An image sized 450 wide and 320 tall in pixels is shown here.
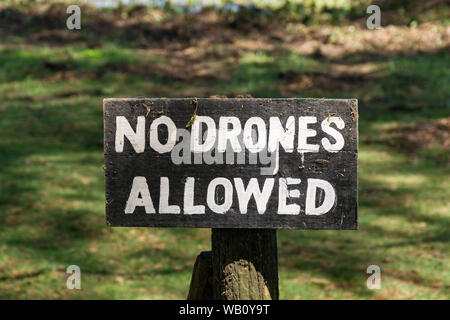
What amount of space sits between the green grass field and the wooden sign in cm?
263

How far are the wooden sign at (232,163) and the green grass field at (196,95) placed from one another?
263 cm

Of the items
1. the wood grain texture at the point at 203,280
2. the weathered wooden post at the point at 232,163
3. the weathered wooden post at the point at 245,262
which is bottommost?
the wood grain texture at the point at 203,280

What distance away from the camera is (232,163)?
242 cm

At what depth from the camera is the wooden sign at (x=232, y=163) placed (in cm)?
239

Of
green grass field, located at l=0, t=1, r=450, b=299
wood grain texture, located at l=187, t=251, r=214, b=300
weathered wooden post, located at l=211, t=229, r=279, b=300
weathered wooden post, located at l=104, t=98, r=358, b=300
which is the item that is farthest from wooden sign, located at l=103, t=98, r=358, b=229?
green grass field, located at l=0, t=1, r=450, b=299

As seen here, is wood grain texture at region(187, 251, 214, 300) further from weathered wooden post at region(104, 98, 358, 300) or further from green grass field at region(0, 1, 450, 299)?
green grass field at region(0, 1, 450, 299)

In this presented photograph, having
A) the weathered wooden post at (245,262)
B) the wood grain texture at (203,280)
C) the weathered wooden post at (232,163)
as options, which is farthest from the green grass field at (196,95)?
the weathered wooden post at (232,163)

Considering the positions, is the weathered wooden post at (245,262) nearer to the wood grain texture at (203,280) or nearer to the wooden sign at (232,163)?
the wooden sign at (232,163)

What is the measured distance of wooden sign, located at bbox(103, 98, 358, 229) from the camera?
7.86 feet

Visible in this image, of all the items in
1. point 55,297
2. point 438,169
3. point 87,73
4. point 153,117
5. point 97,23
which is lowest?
point 55,297

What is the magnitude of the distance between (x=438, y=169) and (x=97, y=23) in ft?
31.0

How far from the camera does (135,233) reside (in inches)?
242

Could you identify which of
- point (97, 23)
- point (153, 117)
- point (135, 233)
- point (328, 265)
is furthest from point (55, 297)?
point (97, 23)

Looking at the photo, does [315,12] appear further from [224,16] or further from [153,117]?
[153,117]
